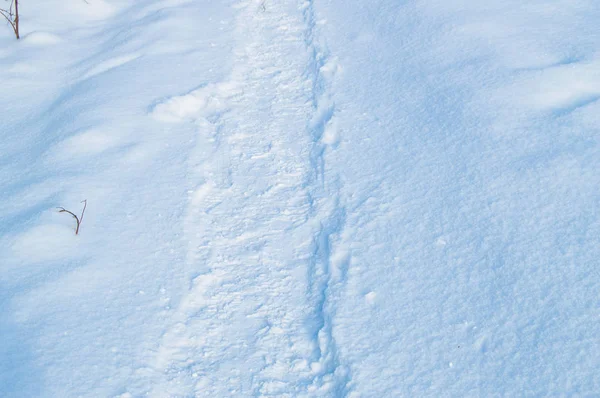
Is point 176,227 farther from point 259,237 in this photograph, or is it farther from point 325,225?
point 325,225

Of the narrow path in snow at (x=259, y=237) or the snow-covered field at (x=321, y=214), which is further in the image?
the narrow path in snow at (x=259, y=237)

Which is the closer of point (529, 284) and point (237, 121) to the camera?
point (529, 284)

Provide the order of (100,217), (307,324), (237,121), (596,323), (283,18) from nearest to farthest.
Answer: (596,323), (307,324), (100,217), (237,121), (283,18)

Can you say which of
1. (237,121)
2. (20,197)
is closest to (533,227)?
(237,121)

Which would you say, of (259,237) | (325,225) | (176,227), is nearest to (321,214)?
(325,225)

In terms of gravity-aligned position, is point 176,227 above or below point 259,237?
above

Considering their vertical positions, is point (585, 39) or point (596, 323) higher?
point (585, 39)

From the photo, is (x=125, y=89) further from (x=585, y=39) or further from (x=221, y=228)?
(x=585, y=39)
